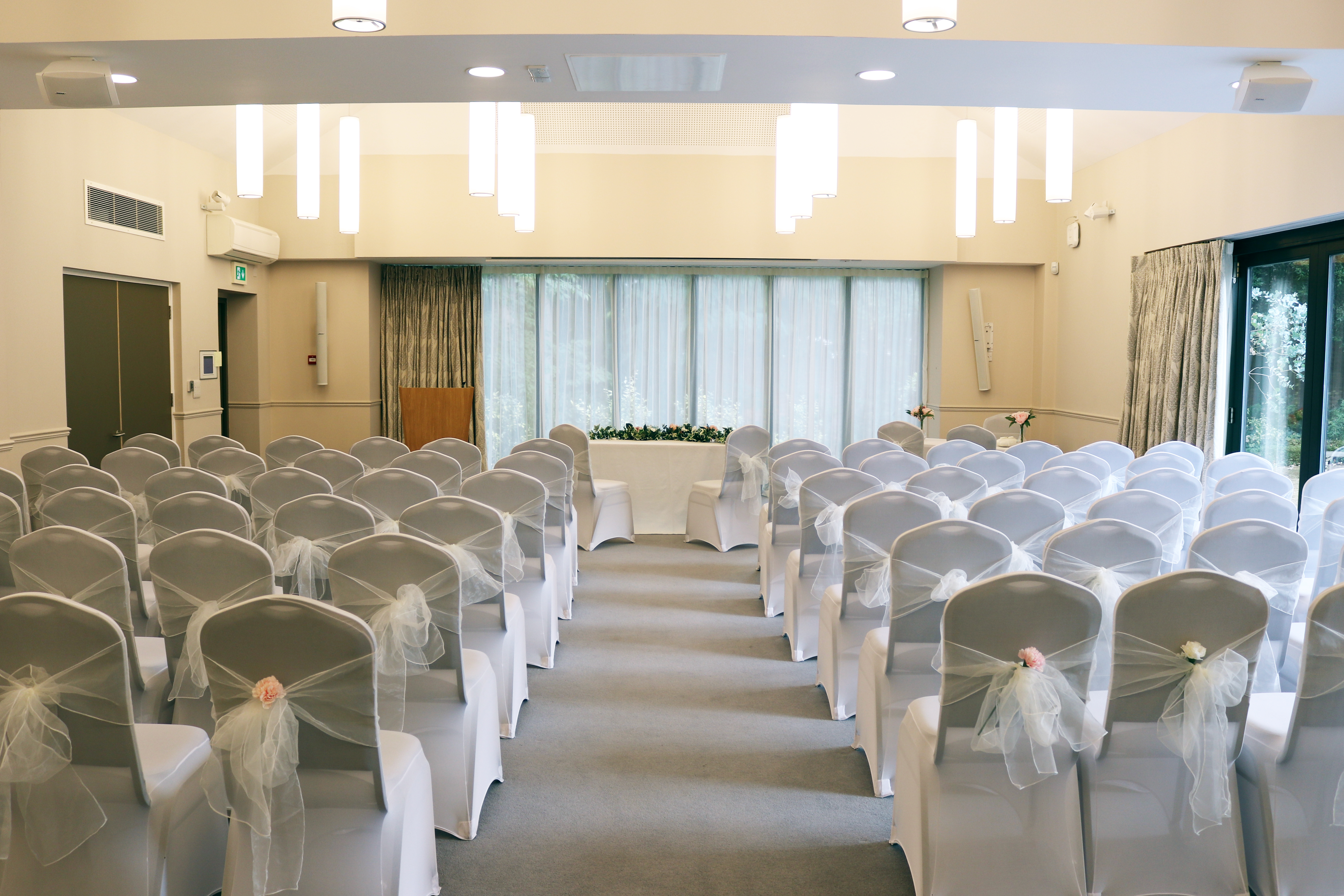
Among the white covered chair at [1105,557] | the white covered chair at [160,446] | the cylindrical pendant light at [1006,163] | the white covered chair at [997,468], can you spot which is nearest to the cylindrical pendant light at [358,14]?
the white covered chair at [1105,557]

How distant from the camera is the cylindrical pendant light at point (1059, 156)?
270 inches

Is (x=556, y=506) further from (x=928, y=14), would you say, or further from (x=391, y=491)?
(x=928, y=14)

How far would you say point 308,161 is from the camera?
7910mm

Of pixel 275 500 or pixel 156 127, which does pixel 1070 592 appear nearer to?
pixel 275 500

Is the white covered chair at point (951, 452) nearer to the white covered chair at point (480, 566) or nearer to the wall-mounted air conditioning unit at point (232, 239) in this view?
the white covered chair at point (480, 566)

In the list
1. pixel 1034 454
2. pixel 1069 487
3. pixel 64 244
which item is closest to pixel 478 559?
pixel 1069 487

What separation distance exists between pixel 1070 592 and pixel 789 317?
934cm

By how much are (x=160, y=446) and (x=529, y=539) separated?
10.9ft

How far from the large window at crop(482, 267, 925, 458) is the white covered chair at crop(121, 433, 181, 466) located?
16.4ft

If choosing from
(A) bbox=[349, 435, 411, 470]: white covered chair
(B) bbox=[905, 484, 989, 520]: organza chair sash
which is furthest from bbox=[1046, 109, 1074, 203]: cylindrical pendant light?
(A) bbox=[349, 435, 411, 470]: white covered chair

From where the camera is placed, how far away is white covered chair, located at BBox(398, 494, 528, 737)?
361 centimetres

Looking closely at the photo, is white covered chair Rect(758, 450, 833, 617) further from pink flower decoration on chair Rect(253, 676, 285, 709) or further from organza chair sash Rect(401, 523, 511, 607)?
pink flower decoration on chair Rect(253, 676, 285, 709)

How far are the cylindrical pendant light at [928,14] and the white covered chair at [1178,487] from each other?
7.89 ft

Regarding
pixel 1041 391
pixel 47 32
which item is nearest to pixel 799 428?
pixel 1041 391
